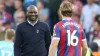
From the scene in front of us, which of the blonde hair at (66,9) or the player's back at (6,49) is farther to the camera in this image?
the player's back at (6,49)

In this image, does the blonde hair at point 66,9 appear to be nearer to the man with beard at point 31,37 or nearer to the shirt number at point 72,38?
the shirt number at point 72,38

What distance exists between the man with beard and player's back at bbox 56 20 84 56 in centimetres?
106

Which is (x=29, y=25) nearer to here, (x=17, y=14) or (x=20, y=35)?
(x=20, y=35)

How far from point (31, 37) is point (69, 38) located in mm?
1284

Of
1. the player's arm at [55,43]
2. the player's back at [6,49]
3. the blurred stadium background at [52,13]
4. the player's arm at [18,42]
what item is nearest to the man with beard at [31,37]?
the player's arm at [18,42]

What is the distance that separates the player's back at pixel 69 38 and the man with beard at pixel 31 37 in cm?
106

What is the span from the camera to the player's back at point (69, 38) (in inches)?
347

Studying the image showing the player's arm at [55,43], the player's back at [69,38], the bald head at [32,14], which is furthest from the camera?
the bald head at [32,14]

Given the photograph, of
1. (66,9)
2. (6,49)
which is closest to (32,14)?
(66,9)

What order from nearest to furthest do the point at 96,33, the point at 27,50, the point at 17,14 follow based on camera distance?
the point at 27,50
the point at 96,33
the point at 17,14

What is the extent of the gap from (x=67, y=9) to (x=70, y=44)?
631 mm

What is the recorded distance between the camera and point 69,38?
8.83 meters

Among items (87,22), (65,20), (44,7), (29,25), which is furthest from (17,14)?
(65,20)

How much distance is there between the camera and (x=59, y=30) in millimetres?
8773
